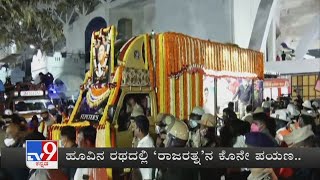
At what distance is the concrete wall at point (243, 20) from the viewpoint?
13.8 m

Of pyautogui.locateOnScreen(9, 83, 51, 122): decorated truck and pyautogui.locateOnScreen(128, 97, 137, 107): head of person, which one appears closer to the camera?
pyautogui.locateOnScreen(128, 97, 137, 107): head of person

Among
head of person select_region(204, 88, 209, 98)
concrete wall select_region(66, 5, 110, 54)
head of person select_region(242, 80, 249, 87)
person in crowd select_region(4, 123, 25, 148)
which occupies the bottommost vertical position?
person in crowd select_region(4, 123, 25, 148)

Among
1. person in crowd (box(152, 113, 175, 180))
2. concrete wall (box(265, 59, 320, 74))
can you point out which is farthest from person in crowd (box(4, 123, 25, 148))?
concrete wall (box(265, 59, 320, 74))

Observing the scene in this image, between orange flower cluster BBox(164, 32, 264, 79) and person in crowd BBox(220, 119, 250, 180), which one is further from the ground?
orange flower cluster BBox(164, 32, 264, 79)

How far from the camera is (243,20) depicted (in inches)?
552

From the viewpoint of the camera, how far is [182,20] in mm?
13820

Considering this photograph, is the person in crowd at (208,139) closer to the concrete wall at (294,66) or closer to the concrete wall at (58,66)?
the concrete wall at (58,66)

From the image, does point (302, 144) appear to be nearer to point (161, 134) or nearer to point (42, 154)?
point (42, 154)

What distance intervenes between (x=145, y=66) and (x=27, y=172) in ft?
9.89

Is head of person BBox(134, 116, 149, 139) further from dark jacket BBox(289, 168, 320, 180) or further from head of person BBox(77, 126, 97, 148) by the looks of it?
dark jacket BBox(289, 168, 320, 180)

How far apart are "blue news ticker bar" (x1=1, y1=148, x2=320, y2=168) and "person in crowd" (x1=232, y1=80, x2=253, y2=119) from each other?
6336 millimetres

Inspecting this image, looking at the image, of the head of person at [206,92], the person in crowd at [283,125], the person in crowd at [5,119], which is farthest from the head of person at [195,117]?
the person in crowd at [5,119]

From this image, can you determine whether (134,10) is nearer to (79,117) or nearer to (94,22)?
(94,22)

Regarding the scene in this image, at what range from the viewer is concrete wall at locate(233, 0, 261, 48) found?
1377cm
